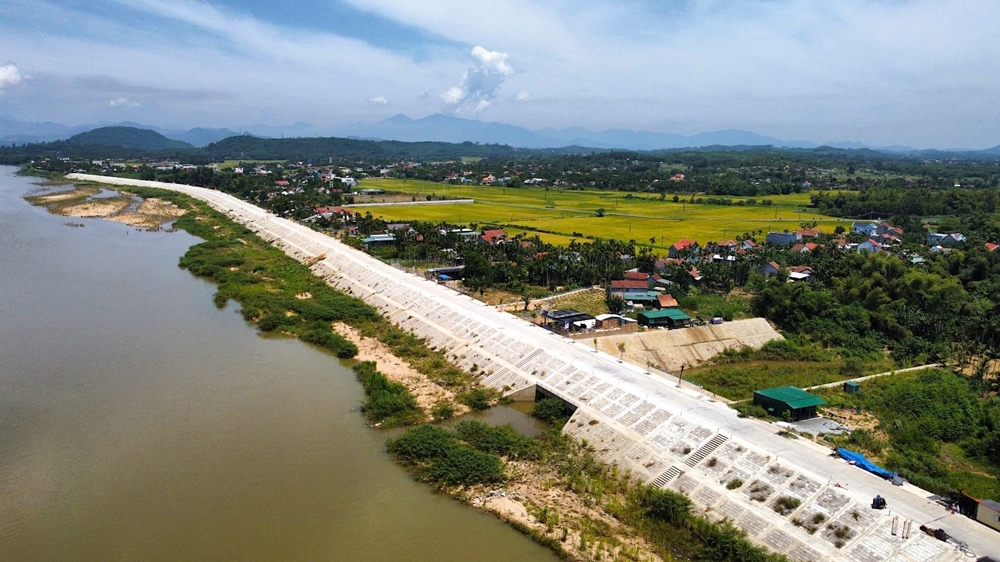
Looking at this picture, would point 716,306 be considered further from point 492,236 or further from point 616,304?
point 492,236

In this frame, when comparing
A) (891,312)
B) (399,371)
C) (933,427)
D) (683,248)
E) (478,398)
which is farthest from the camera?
(683,248)

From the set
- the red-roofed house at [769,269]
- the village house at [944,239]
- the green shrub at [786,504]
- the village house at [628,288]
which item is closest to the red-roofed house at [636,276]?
the village house at [628,288]

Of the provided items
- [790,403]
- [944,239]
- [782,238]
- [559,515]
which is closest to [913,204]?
[944,239]

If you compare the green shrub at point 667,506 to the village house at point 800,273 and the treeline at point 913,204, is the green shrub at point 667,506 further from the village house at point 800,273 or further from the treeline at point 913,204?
the treeline at point 913,204

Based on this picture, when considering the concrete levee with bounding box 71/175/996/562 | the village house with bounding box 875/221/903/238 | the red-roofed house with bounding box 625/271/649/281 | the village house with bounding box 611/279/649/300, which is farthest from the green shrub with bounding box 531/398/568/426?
the village house with bounding box 875/221/903/238

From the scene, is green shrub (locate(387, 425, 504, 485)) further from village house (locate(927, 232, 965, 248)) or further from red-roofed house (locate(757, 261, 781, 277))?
village house (locate(927, 232, 965, 248))

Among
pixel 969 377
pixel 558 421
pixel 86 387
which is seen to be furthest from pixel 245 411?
pixel 969 377
